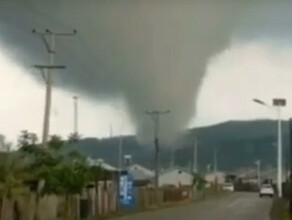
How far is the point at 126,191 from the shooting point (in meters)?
49.8

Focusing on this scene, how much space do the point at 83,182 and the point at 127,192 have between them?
16.2 meters

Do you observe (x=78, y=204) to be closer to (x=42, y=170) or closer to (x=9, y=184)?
(x=42, y=170)

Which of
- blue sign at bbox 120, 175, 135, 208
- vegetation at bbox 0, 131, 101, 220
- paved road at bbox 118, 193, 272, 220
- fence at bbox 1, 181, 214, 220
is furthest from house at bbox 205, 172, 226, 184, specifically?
vegetation at bbox 0, 131, 101, 220

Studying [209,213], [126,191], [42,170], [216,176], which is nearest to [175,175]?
[216,176]

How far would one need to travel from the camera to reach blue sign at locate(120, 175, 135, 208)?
1937 inches

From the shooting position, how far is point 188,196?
255 ft

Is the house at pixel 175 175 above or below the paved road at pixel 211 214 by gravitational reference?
above

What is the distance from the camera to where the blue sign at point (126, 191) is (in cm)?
4919

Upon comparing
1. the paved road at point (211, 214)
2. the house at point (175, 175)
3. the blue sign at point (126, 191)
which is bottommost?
the paved road at point (211, 214)

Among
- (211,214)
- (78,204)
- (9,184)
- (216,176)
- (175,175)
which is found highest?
(216,176)

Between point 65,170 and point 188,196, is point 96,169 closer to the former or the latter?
point 65,170

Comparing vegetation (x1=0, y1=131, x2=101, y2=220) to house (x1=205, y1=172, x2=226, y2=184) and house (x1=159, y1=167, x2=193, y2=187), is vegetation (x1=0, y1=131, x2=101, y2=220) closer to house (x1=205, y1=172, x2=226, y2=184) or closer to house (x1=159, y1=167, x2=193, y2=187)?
house (x1=159, y1=167, x2=193, y2=187)

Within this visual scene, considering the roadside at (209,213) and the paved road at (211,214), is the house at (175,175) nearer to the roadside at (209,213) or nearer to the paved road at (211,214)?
the roadside at (209,213)

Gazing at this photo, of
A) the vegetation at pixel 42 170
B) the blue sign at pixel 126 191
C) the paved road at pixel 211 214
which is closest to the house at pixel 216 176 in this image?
the blue sign at pixel 126 191
